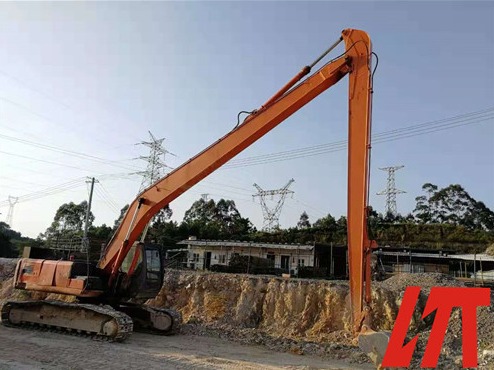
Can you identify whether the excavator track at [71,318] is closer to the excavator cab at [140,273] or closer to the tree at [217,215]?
the excavator cab at [140,273]

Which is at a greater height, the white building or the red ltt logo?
the white building

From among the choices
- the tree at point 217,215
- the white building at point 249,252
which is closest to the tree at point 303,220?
the tree at point 217,215

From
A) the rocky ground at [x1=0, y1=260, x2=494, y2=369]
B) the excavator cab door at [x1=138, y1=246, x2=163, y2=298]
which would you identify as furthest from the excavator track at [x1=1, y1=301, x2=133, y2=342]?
the rocky ground at [x1=0, y1=260, x2=494, y2=369]

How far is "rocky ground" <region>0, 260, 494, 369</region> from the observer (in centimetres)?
1202

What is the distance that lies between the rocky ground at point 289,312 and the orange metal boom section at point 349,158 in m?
3.27

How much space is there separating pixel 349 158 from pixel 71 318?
8.41 meters

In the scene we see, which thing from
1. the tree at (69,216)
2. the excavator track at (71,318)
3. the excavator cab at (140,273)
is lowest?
the excavator track at (71,318)

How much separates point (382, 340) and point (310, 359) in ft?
12.1

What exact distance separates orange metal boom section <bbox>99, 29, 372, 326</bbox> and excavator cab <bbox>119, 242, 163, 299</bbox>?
0.86ft

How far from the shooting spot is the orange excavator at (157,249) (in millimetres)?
8514

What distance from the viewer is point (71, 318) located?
12.1 metres

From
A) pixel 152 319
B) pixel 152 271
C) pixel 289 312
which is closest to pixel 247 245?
pixel 289 312

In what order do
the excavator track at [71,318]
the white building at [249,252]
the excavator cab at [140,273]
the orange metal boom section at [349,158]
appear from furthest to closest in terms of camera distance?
the white building at [249,252] → the excavator cab at [140,273] → the excavator track at [71,318] → the orange metal boom section at [349,158]

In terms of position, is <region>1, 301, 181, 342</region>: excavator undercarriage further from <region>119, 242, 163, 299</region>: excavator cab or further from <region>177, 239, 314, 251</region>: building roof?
<region>177, 239, 314, 251</region>: building roof
